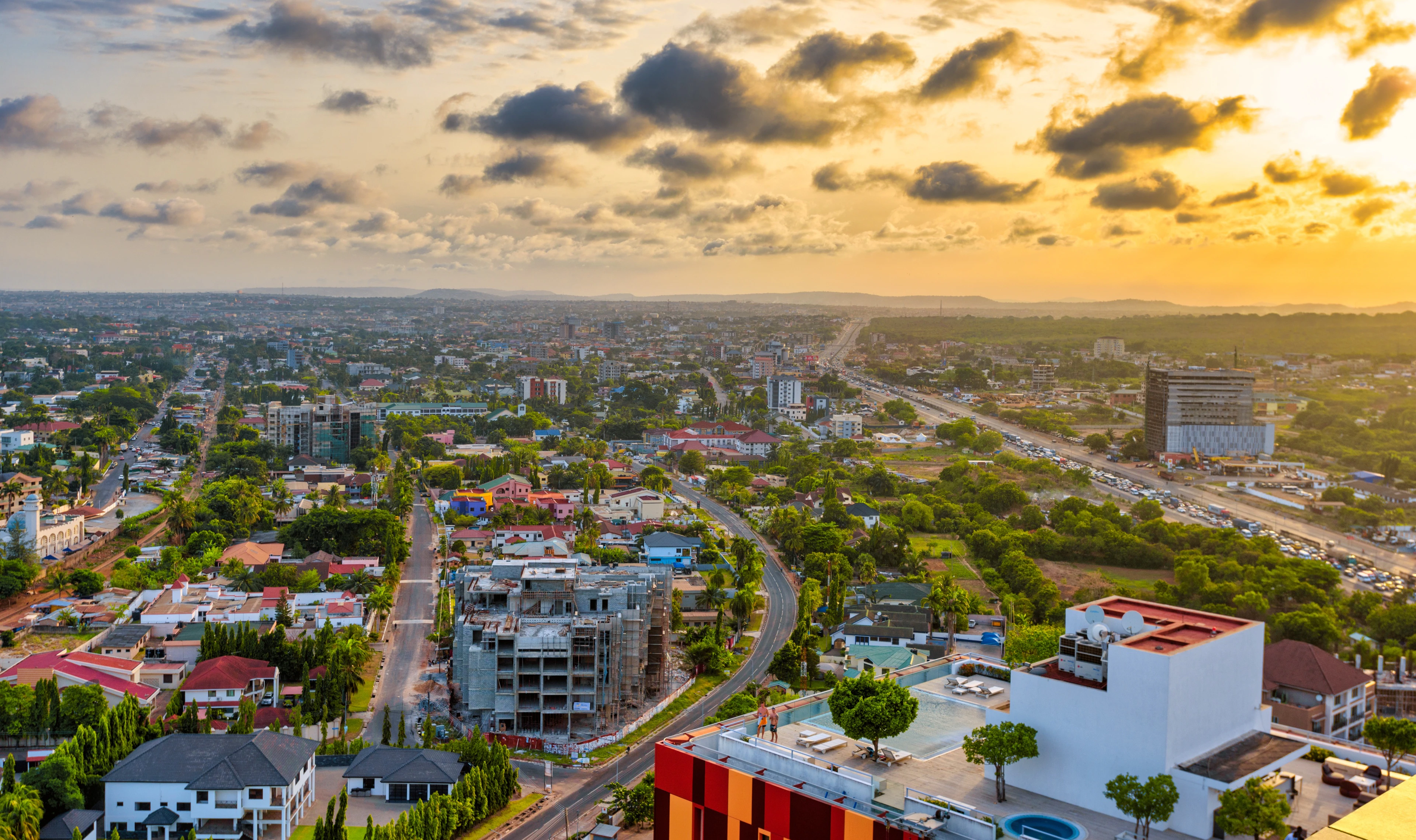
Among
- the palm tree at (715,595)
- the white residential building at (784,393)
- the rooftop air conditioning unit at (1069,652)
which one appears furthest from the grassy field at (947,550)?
the white residential building at (784,393)

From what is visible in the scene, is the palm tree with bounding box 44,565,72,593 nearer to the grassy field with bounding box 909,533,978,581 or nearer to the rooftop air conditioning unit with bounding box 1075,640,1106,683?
the grassy field with bounding box 909,533,978,581

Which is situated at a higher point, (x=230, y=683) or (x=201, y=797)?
(x=230, y=683)

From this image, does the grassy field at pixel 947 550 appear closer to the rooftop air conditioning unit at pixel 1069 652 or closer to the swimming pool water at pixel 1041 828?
the rooftop air conditioning unit at pixel 1069 652

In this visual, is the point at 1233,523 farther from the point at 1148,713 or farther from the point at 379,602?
the point at 1148,713

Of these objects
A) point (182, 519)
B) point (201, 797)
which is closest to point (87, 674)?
point (201, 797)

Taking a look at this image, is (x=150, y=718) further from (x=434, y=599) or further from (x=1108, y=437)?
(x=1108, y=437)

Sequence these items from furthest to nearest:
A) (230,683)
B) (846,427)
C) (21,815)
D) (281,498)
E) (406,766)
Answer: (846,427), (281,498), (230,683), (406,766), (21,815)

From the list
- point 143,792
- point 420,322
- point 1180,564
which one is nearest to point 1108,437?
point 1180,564
